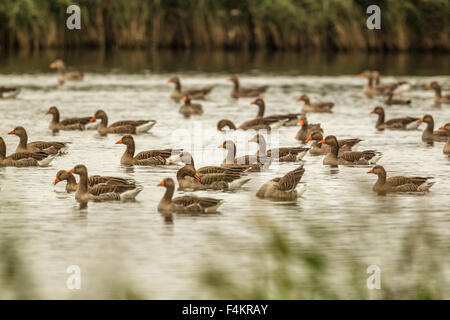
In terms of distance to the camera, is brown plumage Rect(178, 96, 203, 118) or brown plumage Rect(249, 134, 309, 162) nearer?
brown plumage Rect(249, 134, 309, 162)

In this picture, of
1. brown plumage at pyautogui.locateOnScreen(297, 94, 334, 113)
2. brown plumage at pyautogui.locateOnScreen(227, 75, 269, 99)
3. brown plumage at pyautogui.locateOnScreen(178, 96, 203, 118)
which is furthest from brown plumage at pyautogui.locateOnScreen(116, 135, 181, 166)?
brown plumage at pyautogui.locateOnScreen(227, 75, 269, 99)

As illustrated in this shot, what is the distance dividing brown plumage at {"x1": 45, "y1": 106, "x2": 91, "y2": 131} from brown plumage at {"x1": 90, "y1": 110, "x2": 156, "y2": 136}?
0.73m

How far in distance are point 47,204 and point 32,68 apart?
34.7 metres

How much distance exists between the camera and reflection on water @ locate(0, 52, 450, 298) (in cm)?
1424

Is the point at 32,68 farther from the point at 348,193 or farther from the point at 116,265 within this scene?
the point at 116,265

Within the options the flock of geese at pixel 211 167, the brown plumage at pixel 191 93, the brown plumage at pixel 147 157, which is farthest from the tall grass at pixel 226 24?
the brown plumage at pixel 147 157

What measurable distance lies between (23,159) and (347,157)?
714 cm

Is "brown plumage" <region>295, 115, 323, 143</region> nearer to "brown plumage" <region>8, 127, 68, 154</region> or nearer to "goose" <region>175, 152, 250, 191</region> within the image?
"brown plumage" <region>8, 127, 68, 154</region>

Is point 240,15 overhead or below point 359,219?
overhead

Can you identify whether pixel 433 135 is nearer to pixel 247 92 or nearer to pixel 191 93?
pixel 247 92

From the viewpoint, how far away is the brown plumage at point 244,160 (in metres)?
21.8

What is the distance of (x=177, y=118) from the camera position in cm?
3350

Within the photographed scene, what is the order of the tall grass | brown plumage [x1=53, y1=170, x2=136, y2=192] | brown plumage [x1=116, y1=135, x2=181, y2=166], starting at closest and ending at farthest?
brown plumage [x1=53, y1=170, x2=136, y2=192] < brown plumage [x1=116, y1=135, x2=181, y2=166] < the tall grass
